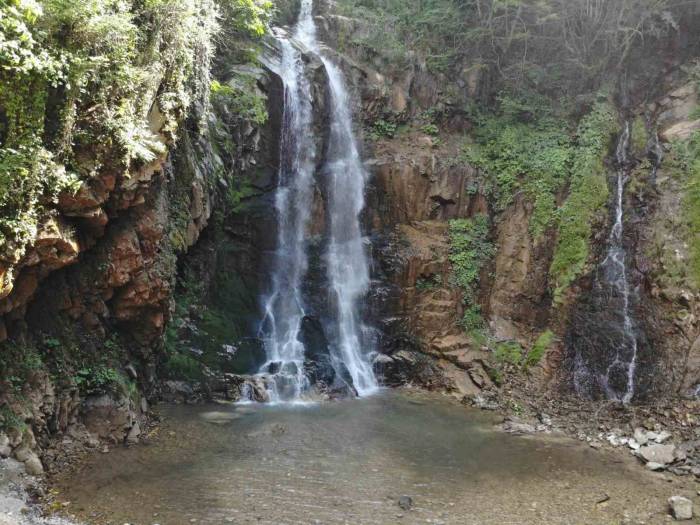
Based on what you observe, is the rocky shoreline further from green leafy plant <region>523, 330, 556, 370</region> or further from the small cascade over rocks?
green leafy plant <region>523, 330, 556, 370</region>

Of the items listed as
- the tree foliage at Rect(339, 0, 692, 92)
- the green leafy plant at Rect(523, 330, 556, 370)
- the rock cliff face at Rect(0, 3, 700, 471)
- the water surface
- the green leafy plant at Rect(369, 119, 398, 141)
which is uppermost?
the tree foliage at Rect(339, 0, 692, 92)

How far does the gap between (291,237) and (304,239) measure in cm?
42

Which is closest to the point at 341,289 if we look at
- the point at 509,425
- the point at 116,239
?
the point at 509,425

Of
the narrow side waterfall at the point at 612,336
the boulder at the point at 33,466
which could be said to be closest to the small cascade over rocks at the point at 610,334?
the narrow side waterfall at the point at 612,336

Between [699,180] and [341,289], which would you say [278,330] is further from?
[699,180]

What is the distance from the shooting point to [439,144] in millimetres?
18984

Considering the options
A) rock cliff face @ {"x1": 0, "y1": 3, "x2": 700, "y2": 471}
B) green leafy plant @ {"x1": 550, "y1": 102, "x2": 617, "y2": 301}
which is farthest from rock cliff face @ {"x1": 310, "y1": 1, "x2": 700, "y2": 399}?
green leafy plant @ {"x1": 550, "y1": 102, "x2": 617, "y2": 301}

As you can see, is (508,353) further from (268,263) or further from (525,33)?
(525,33)

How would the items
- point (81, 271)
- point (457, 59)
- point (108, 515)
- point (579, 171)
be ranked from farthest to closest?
point (457, 59) < point (579, 171) < point (81, 271) < point (108, 515)

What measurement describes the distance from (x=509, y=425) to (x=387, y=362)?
430cm

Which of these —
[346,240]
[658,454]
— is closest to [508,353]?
[658,454]

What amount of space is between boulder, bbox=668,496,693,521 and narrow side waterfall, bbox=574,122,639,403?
4668mm

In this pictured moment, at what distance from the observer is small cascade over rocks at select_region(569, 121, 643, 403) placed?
13.1 metres

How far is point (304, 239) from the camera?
666 inches
